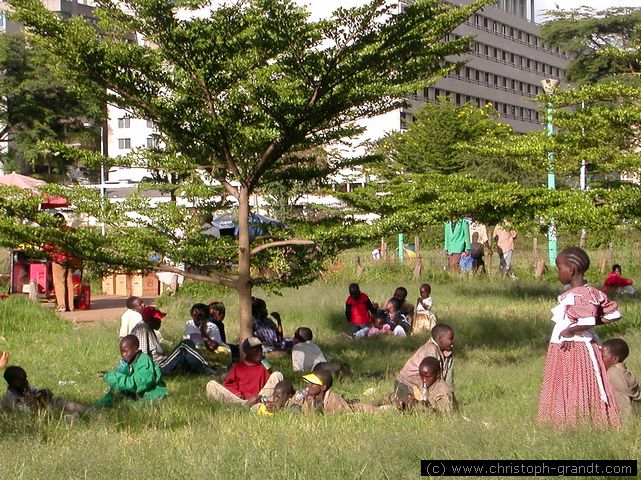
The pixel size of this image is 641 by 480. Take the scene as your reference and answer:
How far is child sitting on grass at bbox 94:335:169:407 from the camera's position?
35.6 ft

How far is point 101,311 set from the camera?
20562 mm

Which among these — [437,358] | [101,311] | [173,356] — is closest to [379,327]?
[173,356]

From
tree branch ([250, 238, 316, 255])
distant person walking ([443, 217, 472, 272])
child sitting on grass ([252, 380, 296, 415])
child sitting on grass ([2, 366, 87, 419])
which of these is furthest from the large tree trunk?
distant person walking ([443, 217, 472, 272])

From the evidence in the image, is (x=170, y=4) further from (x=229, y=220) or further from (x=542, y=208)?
(x=229, y=220)

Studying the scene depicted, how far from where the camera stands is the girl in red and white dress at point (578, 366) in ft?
25.6

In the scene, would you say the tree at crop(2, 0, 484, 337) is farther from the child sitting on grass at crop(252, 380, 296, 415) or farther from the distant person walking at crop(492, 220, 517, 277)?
the distant person walking at crop(492, 220, 517, 277)

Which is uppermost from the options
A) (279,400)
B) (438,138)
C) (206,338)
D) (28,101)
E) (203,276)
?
(28,101)

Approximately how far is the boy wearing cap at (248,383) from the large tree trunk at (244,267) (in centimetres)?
171

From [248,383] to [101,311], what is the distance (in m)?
9.43

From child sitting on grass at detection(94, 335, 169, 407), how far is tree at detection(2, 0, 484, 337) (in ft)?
7.62

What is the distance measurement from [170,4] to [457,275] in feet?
50.9

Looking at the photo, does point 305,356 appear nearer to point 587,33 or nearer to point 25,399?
point 25,399

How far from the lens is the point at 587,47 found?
168ft

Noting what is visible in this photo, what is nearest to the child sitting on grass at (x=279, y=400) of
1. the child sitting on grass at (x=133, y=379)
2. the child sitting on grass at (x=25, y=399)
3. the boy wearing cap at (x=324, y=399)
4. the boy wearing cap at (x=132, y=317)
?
the boy wearing cap at (x=324, y=399)
